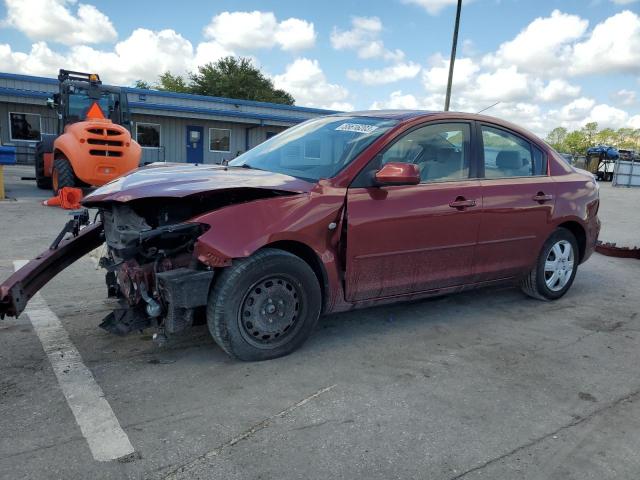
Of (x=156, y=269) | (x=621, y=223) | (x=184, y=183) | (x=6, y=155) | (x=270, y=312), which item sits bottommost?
(x=621, y=223)

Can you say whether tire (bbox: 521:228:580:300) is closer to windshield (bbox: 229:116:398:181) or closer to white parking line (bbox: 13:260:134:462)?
windshield (bbox: 229:116:398:181)

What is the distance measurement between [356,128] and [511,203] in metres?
1.53

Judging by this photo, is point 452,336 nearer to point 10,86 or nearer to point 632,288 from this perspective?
point 632,288

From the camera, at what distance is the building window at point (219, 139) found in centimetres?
2688

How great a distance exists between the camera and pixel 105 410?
9.29ft

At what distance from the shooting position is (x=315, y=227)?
355 centimetres

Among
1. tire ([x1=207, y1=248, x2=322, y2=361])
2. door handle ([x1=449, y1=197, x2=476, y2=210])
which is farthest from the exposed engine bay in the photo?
door handle ([x1=449, y1=197, x2=476, y2=210])

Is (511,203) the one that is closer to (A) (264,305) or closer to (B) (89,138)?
(A) (264,305)

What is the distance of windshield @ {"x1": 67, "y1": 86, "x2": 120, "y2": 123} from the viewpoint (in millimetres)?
12594

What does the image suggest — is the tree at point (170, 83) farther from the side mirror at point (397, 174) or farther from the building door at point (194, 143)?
the side mirror at point (397, 174)

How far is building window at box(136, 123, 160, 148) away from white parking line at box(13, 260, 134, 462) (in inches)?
872

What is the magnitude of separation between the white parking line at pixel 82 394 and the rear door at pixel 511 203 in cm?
307

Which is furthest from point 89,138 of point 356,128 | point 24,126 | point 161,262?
point 24,126

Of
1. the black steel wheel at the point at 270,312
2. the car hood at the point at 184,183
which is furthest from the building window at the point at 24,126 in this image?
the black steel wheel at the point at 270,312
